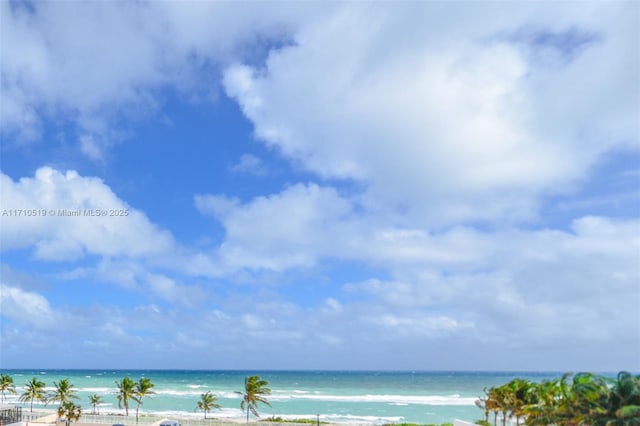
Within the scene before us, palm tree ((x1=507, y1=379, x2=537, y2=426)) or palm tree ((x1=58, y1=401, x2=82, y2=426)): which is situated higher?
palm tree ((x1=507, y1=379, x2=537, y2=426))

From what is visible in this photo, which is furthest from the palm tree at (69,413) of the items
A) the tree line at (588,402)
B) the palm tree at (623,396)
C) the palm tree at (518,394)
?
the palm tree at (623,396)

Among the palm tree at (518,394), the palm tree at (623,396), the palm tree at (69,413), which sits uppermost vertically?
the palm tree at (623,396)

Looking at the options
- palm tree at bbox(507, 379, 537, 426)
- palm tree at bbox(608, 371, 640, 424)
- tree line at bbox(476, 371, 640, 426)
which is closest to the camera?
palm tree at bbox(608, 371, 640, 424)

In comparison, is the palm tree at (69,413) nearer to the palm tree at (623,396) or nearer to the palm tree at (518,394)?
the palm tree at (518,394)

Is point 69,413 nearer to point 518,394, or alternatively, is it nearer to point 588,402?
point 518,394

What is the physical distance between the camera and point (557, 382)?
881 inches

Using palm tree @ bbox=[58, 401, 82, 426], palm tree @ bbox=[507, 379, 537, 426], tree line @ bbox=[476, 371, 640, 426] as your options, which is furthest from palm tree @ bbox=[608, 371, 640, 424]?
palm tree @ bbox=[58, 401, 82, 426]

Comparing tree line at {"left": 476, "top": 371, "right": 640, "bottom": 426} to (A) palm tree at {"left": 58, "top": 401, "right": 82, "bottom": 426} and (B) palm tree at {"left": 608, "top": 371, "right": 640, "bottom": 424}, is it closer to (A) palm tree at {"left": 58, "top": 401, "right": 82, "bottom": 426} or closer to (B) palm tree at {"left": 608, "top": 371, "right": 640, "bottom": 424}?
(B) palm tree at {"left": 608, "top": 371, "right": 640, "bottom": 424}

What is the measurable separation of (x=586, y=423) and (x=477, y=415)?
46.2 m

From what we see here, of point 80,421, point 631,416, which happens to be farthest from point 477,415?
point 631,416

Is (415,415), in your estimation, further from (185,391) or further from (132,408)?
(185,391)

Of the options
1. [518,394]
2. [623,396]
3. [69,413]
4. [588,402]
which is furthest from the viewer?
[69,413]

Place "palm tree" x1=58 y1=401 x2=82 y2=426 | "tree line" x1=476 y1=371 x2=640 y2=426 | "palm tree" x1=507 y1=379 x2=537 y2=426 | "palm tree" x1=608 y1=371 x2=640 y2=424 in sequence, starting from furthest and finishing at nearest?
1. "palm tree" x1=58 y1=401 x2=82 y2=426
2. "palm tree" x1=507 y1=379 x2=537 y2=426
3. "tree line" x1=476 y1=371 x2=640 y2=426
4. "palm tree" x1=608 y1=371 x2=640 y2=424

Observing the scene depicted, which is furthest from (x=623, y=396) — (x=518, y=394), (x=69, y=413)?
(x=69, y=413)
